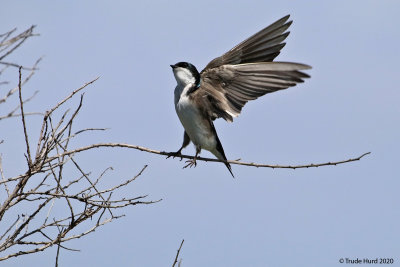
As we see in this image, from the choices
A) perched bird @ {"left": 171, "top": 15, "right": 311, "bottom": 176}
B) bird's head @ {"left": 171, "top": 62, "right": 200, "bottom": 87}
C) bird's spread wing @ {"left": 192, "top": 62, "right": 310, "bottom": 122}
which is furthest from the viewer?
bird's head @ {"left": 171, "top": 62, "right": 200, "bottom": 87}

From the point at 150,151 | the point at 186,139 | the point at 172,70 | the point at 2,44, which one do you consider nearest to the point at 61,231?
the point at 150,151

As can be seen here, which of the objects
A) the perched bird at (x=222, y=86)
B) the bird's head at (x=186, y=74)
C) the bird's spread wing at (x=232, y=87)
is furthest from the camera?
the bird's head at (x=186, y=74)

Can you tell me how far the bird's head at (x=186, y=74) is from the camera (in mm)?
5352

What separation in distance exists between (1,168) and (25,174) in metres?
0.41

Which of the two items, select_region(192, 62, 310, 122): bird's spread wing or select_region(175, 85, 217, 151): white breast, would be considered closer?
select_region(192, 62, 310, 122): bird's spread wing

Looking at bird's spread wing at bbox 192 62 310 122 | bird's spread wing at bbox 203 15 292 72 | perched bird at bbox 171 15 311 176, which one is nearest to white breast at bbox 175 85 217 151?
perched bird at bbox 171 15 311 176

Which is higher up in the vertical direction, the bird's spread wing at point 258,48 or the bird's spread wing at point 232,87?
the bird's spread wing at point 258,48

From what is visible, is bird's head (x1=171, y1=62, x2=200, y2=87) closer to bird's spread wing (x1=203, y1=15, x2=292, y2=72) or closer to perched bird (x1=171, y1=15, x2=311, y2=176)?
perched bird (x1=171, y1=15, x2=311, y2=176)

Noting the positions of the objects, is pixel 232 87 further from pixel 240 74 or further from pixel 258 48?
pixel 258 48

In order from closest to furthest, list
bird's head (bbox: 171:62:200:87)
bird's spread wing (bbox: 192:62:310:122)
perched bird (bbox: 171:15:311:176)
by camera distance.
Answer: bird's spread wing (bbox: 192:62:310:122)
perched bird (bbox: 171:15:311:176)
bird's head (bbox: 171:62:200:87)

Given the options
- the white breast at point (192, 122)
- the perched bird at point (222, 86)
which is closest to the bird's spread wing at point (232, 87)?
the perched bird at point (222, 86)

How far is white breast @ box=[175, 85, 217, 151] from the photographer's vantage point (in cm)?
515

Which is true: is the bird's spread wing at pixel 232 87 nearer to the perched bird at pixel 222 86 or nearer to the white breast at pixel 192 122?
the perched bird at pixel 222 86

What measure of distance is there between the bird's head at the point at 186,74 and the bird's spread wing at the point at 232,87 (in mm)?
73
